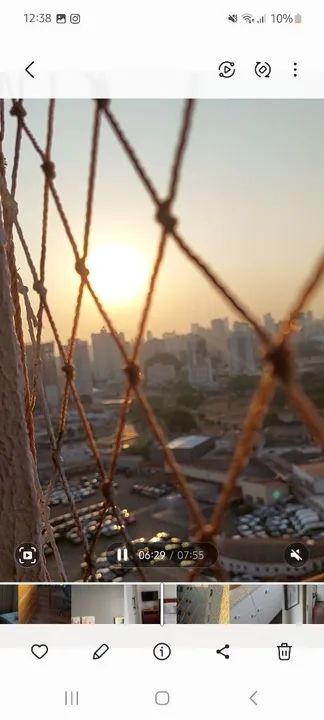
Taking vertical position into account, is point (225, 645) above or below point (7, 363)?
below

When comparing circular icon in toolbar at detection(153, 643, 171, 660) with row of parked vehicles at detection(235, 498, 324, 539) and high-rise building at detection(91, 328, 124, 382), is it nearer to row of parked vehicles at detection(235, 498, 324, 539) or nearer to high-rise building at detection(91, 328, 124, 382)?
row of parked vehicles at detection(235, 498, 324, 539)

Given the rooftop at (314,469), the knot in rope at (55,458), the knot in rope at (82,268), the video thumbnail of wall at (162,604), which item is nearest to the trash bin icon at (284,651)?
the video thumbnail of wall at (162,604)

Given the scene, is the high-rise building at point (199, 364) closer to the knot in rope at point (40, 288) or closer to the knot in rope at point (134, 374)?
the knot in rope at point (134, 374)

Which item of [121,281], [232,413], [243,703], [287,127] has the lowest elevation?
[243,703]

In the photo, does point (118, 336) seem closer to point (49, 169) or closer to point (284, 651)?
point (49, 169)

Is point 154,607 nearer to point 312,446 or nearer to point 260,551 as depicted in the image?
point 260,551
